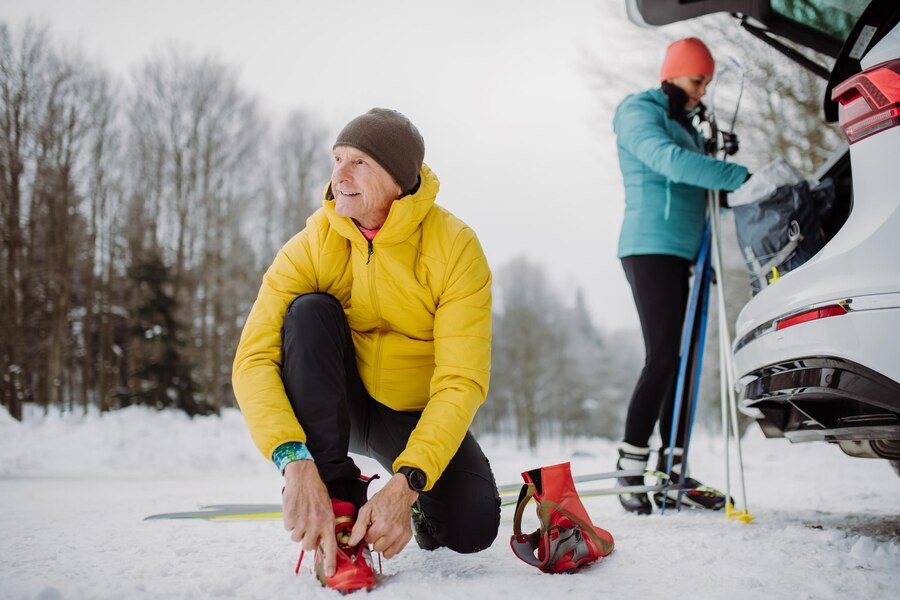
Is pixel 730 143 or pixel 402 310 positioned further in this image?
pixel 730 143

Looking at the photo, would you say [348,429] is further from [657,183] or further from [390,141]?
[657,183]

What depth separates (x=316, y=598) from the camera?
4.66 ft

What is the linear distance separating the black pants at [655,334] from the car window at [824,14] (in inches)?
46.9

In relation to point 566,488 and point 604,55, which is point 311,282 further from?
point 604,55

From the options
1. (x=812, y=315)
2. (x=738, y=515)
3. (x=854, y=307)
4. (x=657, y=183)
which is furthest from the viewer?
(x=657, y=183)

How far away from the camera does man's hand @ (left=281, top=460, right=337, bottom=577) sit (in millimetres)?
1474

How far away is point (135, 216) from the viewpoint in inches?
709

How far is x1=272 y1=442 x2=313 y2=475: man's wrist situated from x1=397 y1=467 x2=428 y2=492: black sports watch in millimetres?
260

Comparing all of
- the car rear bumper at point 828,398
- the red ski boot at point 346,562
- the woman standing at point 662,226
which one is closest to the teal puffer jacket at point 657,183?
the woman standing at point 662,226

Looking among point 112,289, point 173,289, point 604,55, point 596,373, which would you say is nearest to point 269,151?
point 173,289

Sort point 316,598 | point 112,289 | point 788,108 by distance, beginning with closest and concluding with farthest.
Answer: point 316,598 → point 788,108 → point 112,289

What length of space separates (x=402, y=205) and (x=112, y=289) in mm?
19462

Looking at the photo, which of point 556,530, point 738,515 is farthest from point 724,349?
point 556,530

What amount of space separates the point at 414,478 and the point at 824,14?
8.75 ft
